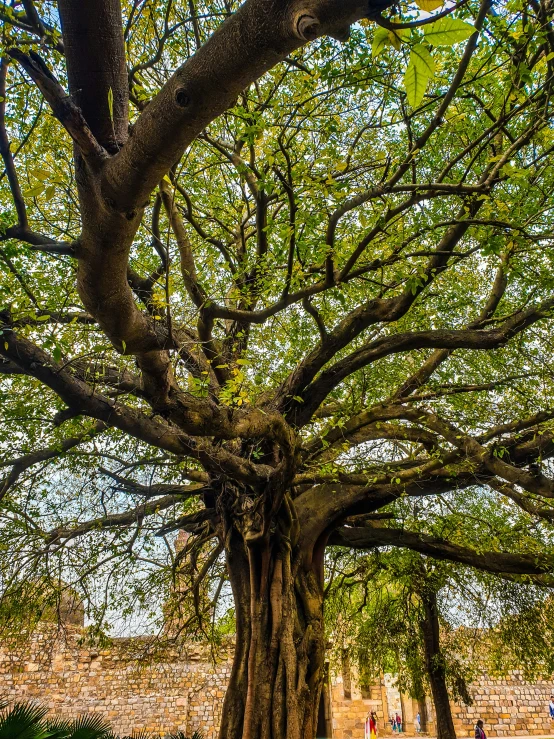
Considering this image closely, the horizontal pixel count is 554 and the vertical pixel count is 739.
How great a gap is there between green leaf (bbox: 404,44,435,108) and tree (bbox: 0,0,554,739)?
0.20 metres

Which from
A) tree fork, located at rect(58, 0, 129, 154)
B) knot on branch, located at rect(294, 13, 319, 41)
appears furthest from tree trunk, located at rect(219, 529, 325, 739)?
knot on branch, located at rect(294, 13, 319, 41)

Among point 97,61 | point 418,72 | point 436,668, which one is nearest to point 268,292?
point 97,61

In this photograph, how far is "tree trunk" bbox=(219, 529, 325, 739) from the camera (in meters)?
5.34

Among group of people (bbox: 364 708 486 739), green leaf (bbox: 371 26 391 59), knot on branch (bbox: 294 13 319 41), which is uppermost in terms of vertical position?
knot on branch (bbox: 294 13 319 41)

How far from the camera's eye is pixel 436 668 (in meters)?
10.4

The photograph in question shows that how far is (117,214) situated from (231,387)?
2.26 meters

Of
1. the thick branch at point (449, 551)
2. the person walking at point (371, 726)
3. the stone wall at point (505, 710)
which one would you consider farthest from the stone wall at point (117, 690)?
the stone wall at point (505, 710)

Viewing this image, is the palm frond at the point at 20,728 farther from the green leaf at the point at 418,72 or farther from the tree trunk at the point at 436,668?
the tree trunk at the point at 436,668

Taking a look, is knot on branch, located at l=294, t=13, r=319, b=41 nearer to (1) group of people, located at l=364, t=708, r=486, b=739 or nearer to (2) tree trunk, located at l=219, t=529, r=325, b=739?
(2) tree trunk, located at l=219, t=529, r=325, b=739

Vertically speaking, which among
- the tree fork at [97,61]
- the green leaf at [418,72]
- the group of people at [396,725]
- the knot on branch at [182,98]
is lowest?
the group of people at [396,725]

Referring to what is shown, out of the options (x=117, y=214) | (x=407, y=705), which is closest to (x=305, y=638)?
(x=117, y=214)

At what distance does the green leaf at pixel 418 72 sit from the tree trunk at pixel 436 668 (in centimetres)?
1040

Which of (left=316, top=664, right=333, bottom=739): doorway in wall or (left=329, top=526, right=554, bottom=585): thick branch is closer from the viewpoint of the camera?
(left=329, top=526, right=554, bottom=585): thick branch

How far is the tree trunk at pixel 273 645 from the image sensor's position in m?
5.34
